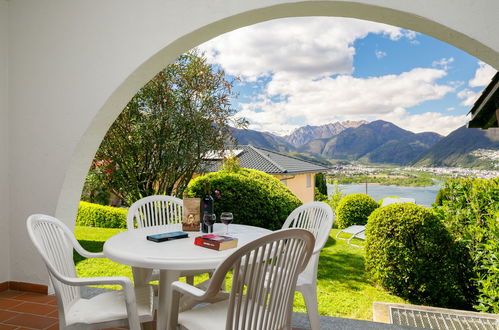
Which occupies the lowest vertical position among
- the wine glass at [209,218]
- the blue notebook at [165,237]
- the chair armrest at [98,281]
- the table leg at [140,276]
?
the table leg at [140,276]

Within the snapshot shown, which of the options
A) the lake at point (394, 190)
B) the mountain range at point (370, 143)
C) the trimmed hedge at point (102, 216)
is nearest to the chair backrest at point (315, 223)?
the trimmed hedge at point (102, 216)

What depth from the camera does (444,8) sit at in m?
2.22

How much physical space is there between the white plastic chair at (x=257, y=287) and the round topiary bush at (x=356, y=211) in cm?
852

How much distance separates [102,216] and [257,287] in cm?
765

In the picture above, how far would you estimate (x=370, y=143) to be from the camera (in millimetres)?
22312

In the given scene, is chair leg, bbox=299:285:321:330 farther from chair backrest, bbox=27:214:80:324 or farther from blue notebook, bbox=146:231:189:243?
chair backrest, bbox=27:214:80:324

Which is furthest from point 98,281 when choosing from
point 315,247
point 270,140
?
point 270,140

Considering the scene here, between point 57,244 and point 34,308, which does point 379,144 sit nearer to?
point 34,308

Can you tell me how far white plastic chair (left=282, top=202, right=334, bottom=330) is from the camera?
224cm

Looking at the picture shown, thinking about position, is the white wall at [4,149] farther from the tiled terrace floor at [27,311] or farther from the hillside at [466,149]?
the hillside at [466,149]

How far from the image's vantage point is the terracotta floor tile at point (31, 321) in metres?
2.57

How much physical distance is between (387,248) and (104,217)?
6.34m

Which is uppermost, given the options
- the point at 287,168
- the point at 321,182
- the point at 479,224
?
the point at 287,168

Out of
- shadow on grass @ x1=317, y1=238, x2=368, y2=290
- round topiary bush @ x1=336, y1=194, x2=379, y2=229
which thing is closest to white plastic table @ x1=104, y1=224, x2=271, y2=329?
shadow on grass @ x1=317, y1=238, x2=368, y2=290
